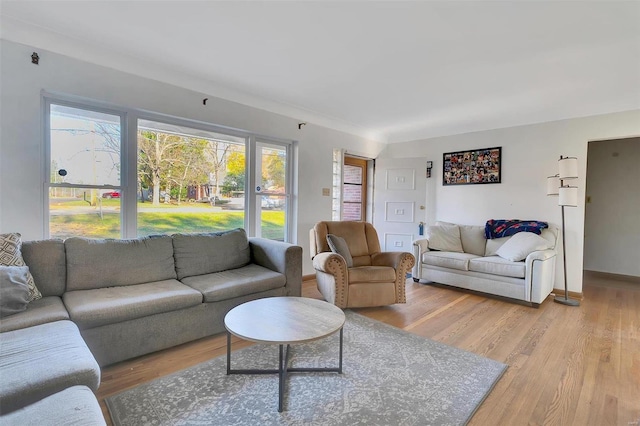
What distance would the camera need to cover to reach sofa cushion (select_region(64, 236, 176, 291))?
7.36 ft

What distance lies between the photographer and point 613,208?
185 inches

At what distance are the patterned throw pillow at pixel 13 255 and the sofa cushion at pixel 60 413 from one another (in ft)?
4.12

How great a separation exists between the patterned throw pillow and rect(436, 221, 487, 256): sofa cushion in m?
4.63

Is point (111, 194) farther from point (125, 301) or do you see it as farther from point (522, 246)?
point (522, 246)

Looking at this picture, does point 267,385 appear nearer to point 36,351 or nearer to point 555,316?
point 36,351

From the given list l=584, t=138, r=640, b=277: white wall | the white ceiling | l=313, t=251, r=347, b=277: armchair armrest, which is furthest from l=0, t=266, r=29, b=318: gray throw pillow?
l=584, t=138, r=640, b=277: white wall

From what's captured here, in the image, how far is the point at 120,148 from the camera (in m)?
2.81

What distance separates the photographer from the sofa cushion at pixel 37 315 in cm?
164

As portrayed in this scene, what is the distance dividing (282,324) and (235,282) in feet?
3.07

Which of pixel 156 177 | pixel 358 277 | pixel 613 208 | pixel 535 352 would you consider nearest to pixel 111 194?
pixel 156 177

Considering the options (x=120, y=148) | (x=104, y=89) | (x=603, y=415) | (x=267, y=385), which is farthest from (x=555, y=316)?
(x=104, y=89)

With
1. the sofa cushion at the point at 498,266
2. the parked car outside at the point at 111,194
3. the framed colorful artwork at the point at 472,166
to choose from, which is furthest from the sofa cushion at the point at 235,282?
the framed colorful artwork at the point at 472,166

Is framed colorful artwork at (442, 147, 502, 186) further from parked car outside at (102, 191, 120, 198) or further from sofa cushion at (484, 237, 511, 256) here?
parked car outside at (102, 191, 120, 198)

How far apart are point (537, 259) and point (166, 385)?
3707 mm
